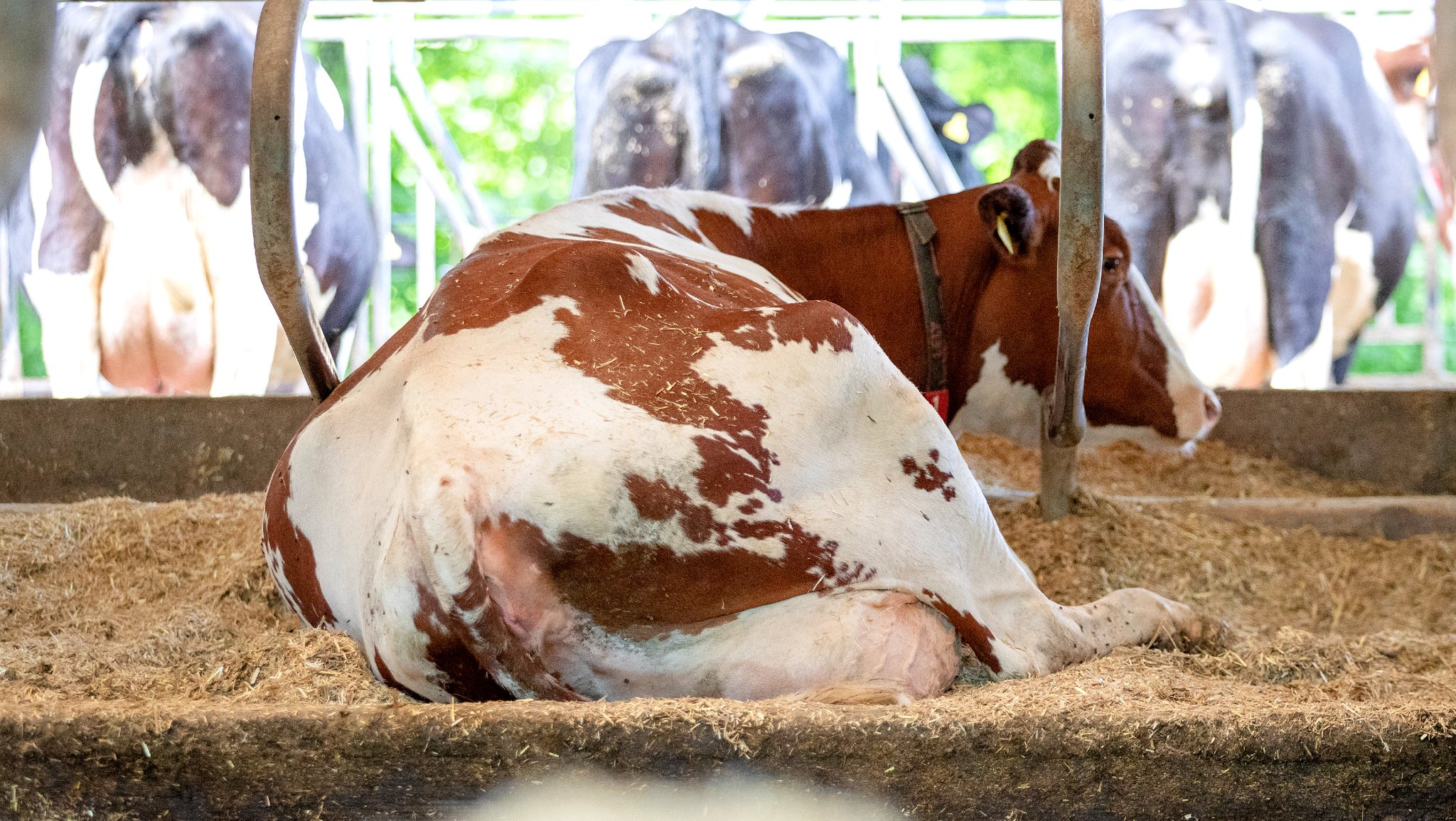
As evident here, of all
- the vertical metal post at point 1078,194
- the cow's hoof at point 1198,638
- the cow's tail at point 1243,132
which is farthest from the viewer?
the cow's tail at point 1243,132

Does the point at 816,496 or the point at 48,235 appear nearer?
the point at 816,496

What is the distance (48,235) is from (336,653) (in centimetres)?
585

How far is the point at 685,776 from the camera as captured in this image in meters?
1.36

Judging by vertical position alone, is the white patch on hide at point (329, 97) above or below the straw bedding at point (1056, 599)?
above

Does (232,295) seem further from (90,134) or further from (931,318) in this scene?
(931,318)

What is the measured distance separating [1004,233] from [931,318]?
27cm

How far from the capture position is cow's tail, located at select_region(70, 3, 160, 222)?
6.49 meters

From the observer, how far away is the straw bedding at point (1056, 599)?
5.20 feet

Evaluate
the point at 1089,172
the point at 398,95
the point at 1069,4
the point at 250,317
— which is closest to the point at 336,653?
the point at 1089,172

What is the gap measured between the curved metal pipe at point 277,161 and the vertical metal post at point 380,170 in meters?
4.35

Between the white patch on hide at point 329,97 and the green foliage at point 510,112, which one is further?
the green foliage at point 510,112

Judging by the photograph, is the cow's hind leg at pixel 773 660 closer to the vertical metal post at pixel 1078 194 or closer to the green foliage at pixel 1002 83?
the vertical metal post at pixel 1078 194

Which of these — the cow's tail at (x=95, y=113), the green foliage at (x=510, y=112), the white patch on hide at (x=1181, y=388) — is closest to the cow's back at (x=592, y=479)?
the white patch on hide at (x=1181, y=388)

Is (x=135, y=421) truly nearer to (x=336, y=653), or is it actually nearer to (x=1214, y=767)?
(x=336, y=653)
